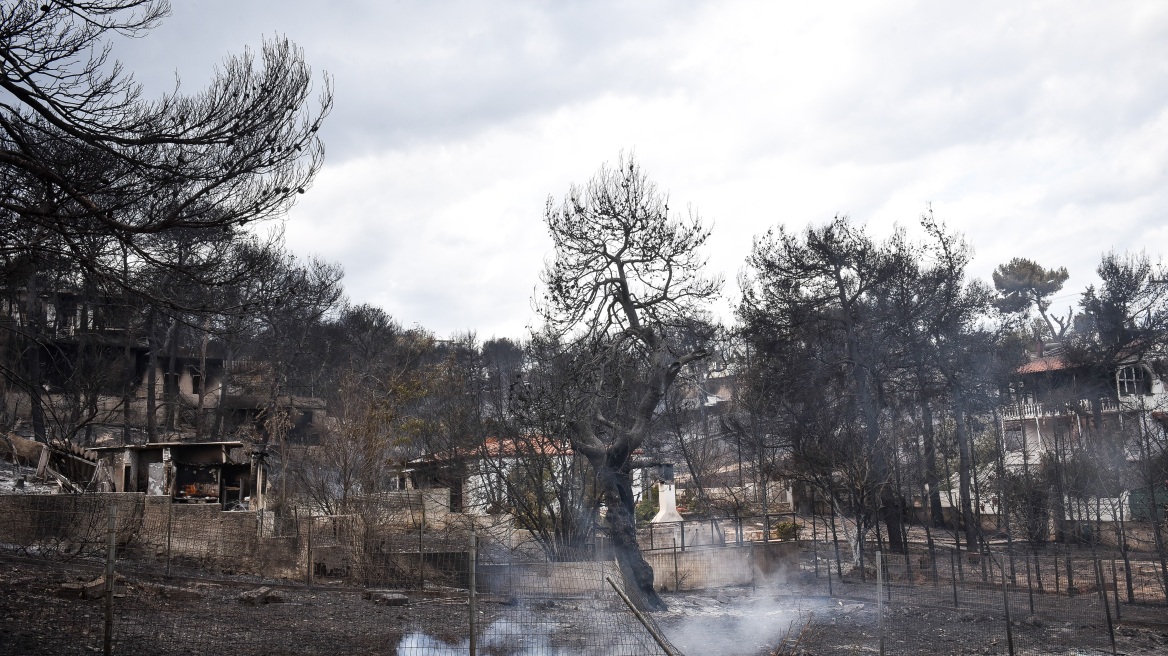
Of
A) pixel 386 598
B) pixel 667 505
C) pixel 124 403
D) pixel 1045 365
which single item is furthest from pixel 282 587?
pixel 1045 365

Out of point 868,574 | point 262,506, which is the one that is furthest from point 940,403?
point 262,506

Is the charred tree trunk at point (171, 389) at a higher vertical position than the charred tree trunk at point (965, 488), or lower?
higher

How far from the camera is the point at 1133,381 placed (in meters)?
43.5

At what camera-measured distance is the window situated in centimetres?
4294

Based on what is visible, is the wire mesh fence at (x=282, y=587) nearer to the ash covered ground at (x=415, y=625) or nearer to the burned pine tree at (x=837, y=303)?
the ash covered ground at (x=415, y=625)

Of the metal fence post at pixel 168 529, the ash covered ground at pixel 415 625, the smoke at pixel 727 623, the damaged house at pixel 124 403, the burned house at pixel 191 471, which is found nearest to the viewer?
the ash covered ground at pixel 415 625

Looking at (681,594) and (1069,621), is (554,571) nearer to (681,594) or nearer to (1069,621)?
(681,594)

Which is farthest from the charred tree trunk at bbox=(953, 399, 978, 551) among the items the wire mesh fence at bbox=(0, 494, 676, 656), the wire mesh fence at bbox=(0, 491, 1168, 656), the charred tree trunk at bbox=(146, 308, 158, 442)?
the charred tree trunk at bbox=(146, 308, 158, 442)

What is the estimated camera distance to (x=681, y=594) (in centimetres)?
2423

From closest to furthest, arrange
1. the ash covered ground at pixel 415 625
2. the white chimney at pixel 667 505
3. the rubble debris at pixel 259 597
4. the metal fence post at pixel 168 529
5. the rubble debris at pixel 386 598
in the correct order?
the ash covered ground at pixel 415 625
the rubble debris at pixel 259 597
the rubble debris at pixel 386 598
the metal fence post at pixel 168 529
the white chimney at pixel 667 505

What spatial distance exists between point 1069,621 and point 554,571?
1037cm

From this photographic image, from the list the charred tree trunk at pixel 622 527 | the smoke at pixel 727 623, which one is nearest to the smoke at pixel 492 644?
the smoke at pixel 727 623

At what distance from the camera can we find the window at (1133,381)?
42.9 meters

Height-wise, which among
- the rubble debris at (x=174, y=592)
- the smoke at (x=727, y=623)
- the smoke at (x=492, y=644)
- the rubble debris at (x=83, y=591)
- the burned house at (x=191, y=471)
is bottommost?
the smoke at (x=727, y=623)
